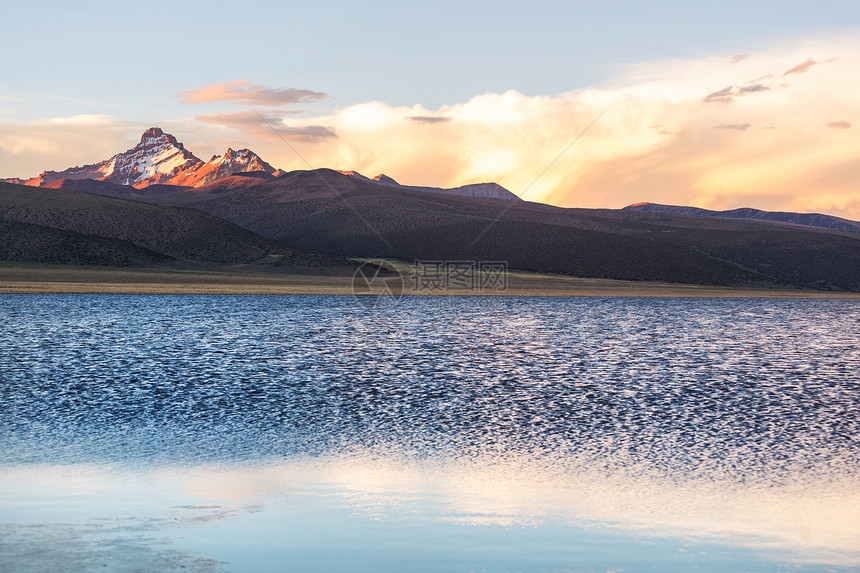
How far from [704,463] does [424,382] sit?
1215 cm

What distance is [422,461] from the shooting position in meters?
14.9

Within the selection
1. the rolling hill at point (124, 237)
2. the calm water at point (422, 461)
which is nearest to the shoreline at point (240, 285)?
the rolling hill at point (124, 237)

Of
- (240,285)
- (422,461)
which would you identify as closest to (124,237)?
(240,285)

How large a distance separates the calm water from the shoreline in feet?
198

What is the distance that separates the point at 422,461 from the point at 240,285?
93934 millimetres

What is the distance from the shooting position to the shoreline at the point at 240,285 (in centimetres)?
9181

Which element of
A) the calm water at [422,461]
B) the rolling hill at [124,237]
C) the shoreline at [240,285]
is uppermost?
the rolling hill at [124,237]

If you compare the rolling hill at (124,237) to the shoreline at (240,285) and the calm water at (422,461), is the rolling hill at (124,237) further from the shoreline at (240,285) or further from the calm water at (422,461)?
the calm water at (422,461)

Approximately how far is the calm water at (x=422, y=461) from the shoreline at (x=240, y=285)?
2371 inches

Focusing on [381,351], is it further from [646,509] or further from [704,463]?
[646,509]

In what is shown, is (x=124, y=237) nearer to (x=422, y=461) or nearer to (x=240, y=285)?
(x=240, y=285)

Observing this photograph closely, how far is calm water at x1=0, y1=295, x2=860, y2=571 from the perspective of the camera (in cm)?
995

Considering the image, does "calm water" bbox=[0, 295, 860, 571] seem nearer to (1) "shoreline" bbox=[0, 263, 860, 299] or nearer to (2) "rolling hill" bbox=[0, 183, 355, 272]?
(1) "shoreline" bbox=[0, 263, 860, 299]

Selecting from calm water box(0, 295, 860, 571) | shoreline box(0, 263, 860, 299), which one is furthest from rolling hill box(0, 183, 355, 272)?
calm water box(0, 295, 860, 571)
